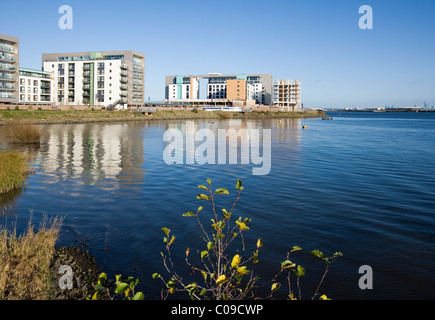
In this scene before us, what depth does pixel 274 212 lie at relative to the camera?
703 inches

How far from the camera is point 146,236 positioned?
1433 centimetres

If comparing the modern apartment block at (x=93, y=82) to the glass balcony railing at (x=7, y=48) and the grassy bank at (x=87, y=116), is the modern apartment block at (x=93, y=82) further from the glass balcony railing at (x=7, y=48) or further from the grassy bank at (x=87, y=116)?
the glass balcony railing at (x=7, y=48)

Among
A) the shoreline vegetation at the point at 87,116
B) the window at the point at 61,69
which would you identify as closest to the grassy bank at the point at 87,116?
the shoreline vegetation at the point at 87,116

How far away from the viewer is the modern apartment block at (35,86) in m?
122

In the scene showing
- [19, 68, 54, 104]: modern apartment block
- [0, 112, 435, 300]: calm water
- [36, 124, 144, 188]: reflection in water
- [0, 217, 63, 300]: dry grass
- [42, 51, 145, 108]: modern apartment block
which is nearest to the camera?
[0, 217, 63, 300]: dry grass

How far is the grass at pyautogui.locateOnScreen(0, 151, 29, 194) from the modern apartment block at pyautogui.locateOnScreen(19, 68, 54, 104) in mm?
105781

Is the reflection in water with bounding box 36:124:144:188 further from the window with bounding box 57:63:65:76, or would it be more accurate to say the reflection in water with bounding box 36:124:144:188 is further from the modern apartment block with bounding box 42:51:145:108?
the window with bounding box 57:63:65:76

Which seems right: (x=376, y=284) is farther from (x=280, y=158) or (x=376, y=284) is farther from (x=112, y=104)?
(x=112, y=104)

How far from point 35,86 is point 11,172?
11898cm

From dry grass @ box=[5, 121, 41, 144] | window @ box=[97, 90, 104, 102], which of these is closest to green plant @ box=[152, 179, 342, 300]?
dry grass @ box=[5, 121, 41, 144]

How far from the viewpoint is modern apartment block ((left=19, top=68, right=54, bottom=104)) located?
402 feet

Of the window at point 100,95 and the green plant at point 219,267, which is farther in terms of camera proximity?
the window at point 100,95

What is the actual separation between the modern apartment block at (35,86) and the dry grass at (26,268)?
4713 inches
